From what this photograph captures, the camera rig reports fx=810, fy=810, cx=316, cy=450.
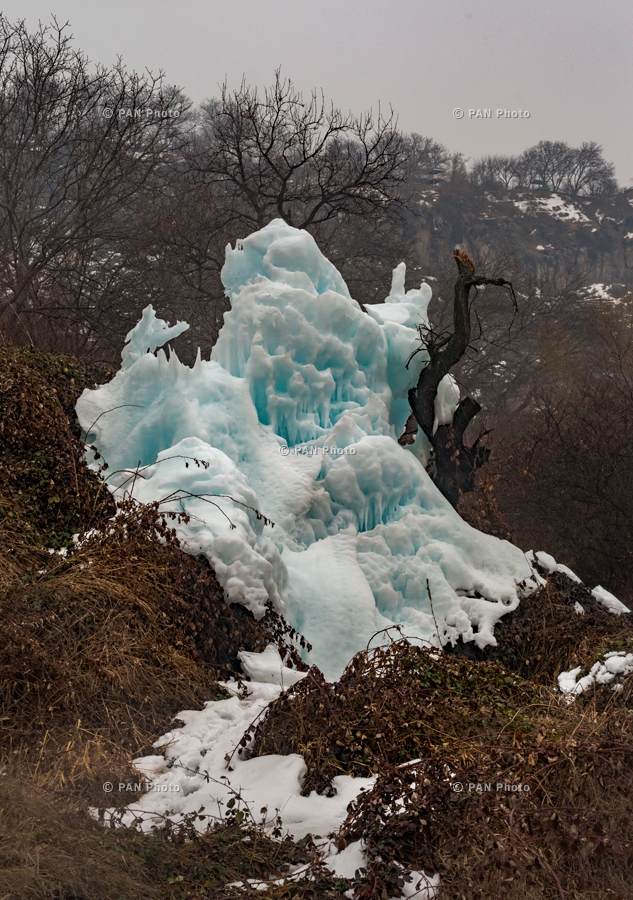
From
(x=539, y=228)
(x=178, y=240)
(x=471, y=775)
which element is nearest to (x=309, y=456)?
(x=471, y=775)

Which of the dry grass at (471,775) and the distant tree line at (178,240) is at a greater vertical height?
the distant tree line at (178,240)

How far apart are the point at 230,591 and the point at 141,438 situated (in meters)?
2.70

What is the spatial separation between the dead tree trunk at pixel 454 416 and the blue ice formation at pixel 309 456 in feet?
1.45

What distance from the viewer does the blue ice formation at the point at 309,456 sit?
8297mm

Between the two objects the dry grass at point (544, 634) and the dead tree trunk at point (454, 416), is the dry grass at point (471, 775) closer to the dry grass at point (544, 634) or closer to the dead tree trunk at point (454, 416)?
the dry grass at point (544, 634)

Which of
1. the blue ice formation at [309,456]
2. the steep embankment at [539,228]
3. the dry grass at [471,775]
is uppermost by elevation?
the steep embankment at [539,228]

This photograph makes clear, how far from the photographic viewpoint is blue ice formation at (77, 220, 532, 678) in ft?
27.2

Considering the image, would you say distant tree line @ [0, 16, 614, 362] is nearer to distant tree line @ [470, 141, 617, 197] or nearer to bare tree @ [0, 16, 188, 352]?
bare tree @ [0, 16, 188, 352]

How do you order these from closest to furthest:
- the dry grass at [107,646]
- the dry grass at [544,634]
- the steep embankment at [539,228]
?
1. the dry grass at [107,646]
2. the dry grass at [544,634]
3. the steep embankment at [539,228]

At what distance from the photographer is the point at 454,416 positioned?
10852 mm

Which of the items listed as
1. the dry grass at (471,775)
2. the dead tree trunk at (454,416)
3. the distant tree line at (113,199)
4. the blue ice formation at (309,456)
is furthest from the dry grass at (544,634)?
the distant tree line at (113,199)

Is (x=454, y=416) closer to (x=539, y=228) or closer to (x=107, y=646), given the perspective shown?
(x=107, y=646)

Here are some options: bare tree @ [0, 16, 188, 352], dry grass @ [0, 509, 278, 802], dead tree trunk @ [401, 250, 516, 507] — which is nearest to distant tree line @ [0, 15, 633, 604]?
bare tree @ [0, 16, 188, 352]

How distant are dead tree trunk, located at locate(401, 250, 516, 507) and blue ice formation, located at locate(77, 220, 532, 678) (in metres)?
0.44
